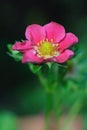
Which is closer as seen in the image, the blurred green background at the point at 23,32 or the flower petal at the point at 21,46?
the flower petal at the point at 21,46

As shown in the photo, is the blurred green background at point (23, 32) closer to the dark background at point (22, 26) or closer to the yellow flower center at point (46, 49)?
the dark background at point (22, 26)

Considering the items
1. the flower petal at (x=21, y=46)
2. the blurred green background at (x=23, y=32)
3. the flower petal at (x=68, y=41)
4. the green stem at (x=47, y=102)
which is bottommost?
the green stem at (x=47, y=102)

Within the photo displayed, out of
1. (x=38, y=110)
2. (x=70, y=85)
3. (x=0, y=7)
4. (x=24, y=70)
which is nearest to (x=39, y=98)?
(x=38, y=110)

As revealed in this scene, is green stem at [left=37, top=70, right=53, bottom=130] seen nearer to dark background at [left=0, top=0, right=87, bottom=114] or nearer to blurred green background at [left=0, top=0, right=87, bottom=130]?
blurred green background at [left=0, top=0, right=87, bottom=130]

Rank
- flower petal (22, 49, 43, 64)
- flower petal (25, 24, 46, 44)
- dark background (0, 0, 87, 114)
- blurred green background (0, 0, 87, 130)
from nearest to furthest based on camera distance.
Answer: flower petal (22, 49, 43, 64) → flower petal (25, 24, 46, 44) → blurred green background (0, 0, 87, 130) → dark background (0, 0, 87, 114)

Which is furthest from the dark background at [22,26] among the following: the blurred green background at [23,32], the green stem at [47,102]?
the green stem at [47,102]

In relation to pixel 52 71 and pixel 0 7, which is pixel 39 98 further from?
pixel 52 71

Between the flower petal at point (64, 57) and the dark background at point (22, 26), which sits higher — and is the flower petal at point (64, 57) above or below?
below

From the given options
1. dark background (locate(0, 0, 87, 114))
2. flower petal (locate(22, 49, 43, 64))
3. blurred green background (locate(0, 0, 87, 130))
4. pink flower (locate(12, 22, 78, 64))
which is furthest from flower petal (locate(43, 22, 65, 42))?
dark background (locate(0, 0, 87, 114))
